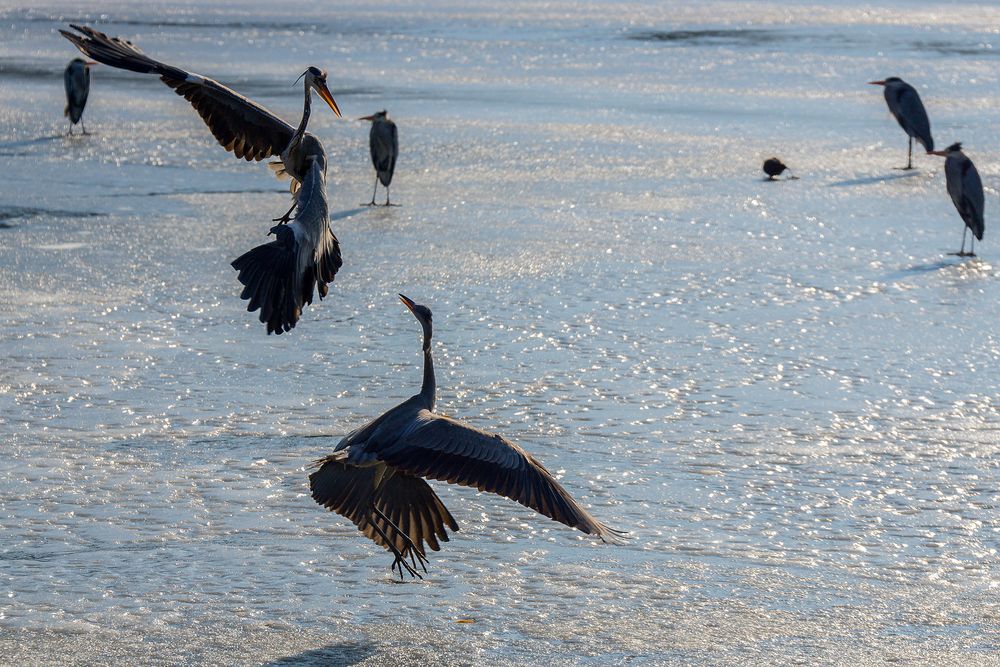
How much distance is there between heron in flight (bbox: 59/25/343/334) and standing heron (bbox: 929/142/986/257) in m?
6.36

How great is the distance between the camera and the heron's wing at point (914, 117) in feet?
54.2

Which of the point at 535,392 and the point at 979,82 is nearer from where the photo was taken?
the point at 535,392

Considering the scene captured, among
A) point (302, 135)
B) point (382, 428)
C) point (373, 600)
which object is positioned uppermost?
point (302, 135)

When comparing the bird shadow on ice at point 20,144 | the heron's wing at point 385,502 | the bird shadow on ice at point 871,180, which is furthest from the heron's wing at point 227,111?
the bird shadow on ice at point 20,144

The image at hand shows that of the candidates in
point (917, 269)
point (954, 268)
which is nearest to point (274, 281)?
point (917, 269)

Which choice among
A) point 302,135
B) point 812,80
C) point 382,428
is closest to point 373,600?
point 382,428

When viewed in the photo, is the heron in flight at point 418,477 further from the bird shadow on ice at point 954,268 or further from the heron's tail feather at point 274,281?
the bird shadow on ice at point 954,268

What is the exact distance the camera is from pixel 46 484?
→ 20.8 feet

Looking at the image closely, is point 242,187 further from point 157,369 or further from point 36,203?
point 157,369

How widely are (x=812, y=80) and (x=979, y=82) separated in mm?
2697

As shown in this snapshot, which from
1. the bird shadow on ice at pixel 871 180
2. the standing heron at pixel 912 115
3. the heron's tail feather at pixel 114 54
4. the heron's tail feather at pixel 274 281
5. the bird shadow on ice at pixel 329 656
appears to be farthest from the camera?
the standing heron at pixel 912 115

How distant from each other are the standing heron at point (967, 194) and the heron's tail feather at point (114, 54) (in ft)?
23.1

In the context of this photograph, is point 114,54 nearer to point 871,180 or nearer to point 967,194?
point 967,194

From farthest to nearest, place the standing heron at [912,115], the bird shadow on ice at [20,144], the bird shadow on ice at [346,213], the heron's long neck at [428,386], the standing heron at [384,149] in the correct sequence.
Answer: the standing heron at [912,115], the bird shadow on ice at [20,144], the standing heron at [384,149], the bird shadow on ice at [346,213], the heron's long neck at [428,386]
